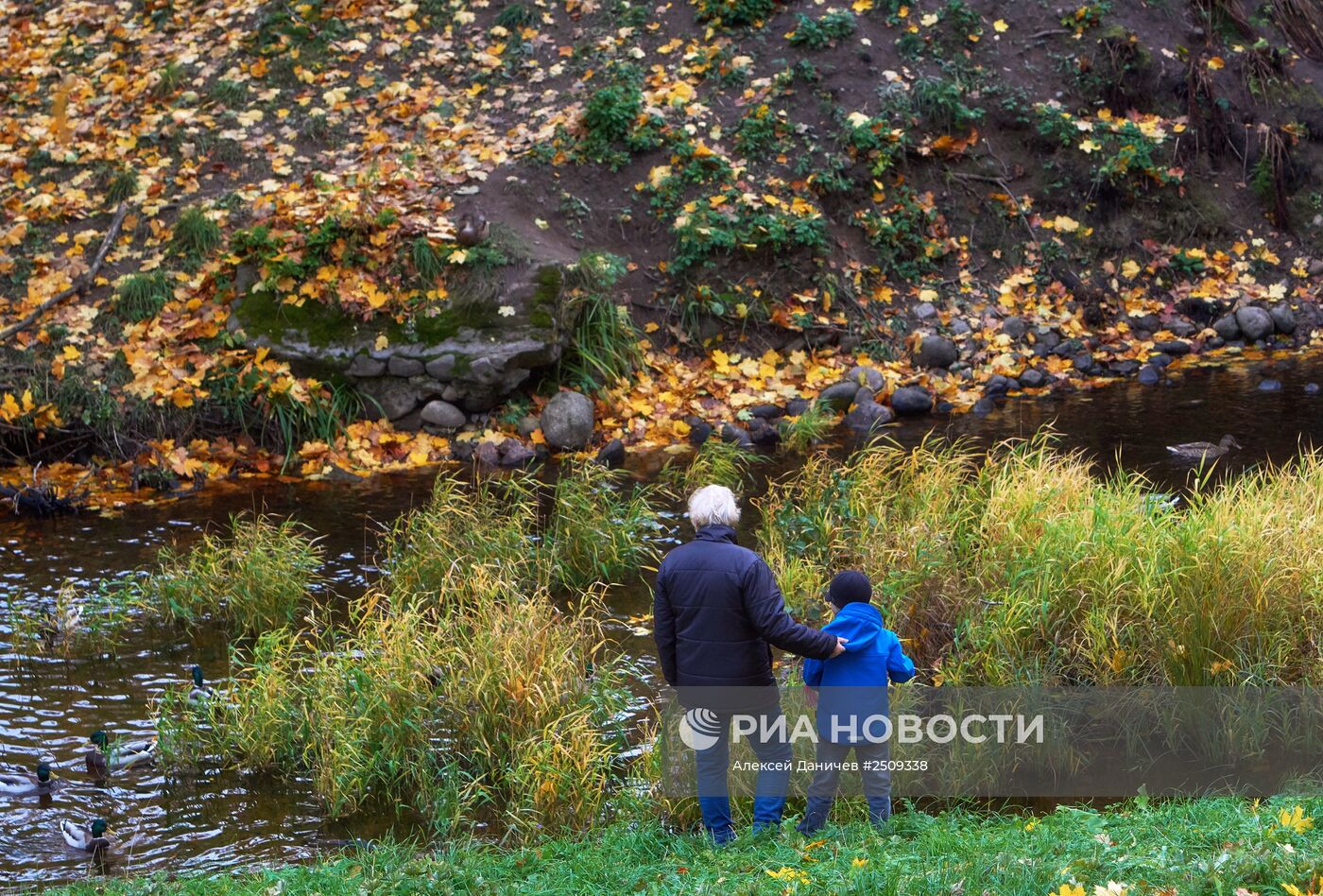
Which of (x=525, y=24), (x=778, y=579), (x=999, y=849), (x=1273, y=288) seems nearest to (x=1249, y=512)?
(x=778, y=579)

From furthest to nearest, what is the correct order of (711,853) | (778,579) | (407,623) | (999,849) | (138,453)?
1. (138,453)
2. (778,579)
3. (407,623)
4. (711,853)
5. (999,849)

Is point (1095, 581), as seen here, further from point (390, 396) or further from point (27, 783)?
point (390, 396)

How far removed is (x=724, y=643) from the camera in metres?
4.57

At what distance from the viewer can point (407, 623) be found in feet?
19.7

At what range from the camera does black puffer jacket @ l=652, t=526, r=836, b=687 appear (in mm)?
4469

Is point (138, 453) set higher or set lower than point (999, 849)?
lower

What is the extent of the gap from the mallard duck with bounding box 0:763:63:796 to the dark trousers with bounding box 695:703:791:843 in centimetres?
305

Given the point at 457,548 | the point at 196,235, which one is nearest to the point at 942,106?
the point at 196,235

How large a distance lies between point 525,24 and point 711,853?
38.9 ft

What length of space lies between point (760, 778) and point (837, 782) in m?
0.29

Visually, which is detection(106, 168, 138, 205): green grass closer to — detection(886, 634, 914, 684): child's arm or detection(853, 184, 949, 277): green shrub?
detection(853, 184, 949, 277): green shrub

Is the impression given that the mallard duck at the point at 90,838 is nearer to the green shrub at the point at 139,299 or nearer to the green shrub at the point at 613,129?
the green shrub at the point at 139,299

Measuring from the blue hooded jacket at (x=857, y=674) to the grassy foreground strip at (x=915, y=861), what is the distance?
0.38 metres

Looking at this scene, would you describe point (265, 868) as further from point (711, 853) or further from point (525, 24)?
point (525, 24)
